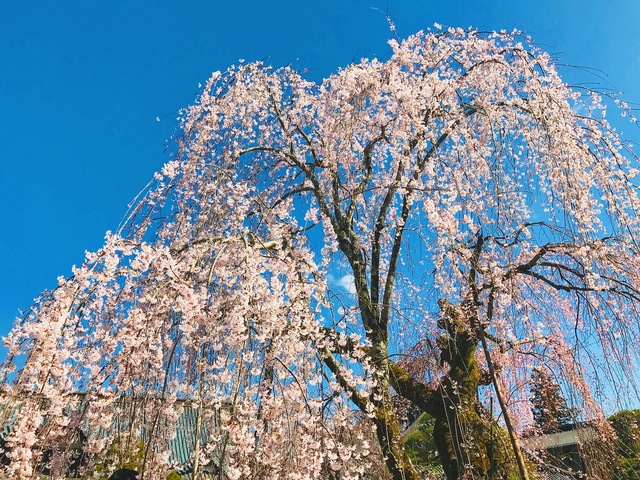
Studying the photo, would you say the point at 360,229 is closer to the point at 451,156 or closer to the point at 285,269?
the point at 451,156

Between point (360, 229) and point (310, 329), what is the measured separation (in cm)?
255

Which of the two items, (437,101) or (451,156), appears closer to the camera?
(437,101)

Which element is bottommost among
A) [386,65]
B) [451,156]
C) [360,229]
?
[360,229]

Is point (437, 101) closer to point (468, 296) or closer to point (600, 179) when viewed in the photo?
point (600, 179)

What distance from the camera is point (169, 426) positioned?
10.5ft

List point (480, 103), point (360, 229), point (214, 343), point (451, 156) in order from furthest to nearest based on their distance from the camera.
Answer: point (360, 229) → point (451, 156) → point (480, 103) → point (214, 343)

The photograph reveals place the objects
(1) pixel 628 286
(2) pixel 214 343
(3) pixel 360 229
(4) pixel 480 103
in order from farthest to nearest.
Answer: (3) pixel 360 229 < (4) pixel 480 103 < (1) pixel 628 286 < (2) pixel 214 343

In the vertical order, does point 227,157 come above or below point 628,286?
above

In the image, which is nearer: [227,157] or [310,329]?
[310,329]

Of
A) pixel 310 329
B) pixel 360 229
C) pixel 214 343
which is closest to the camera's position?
pixel 214 343

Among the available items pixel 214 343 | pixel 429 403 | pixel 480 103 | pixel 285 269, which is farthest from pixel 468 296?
pixel 214 343

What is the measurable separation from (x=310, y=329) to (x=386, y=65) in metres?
3.44

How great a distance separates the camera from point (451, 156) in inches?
198

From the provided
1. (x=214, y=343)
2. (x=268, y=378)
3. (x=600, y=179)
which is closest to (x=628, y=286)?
(x=600, y=179)
